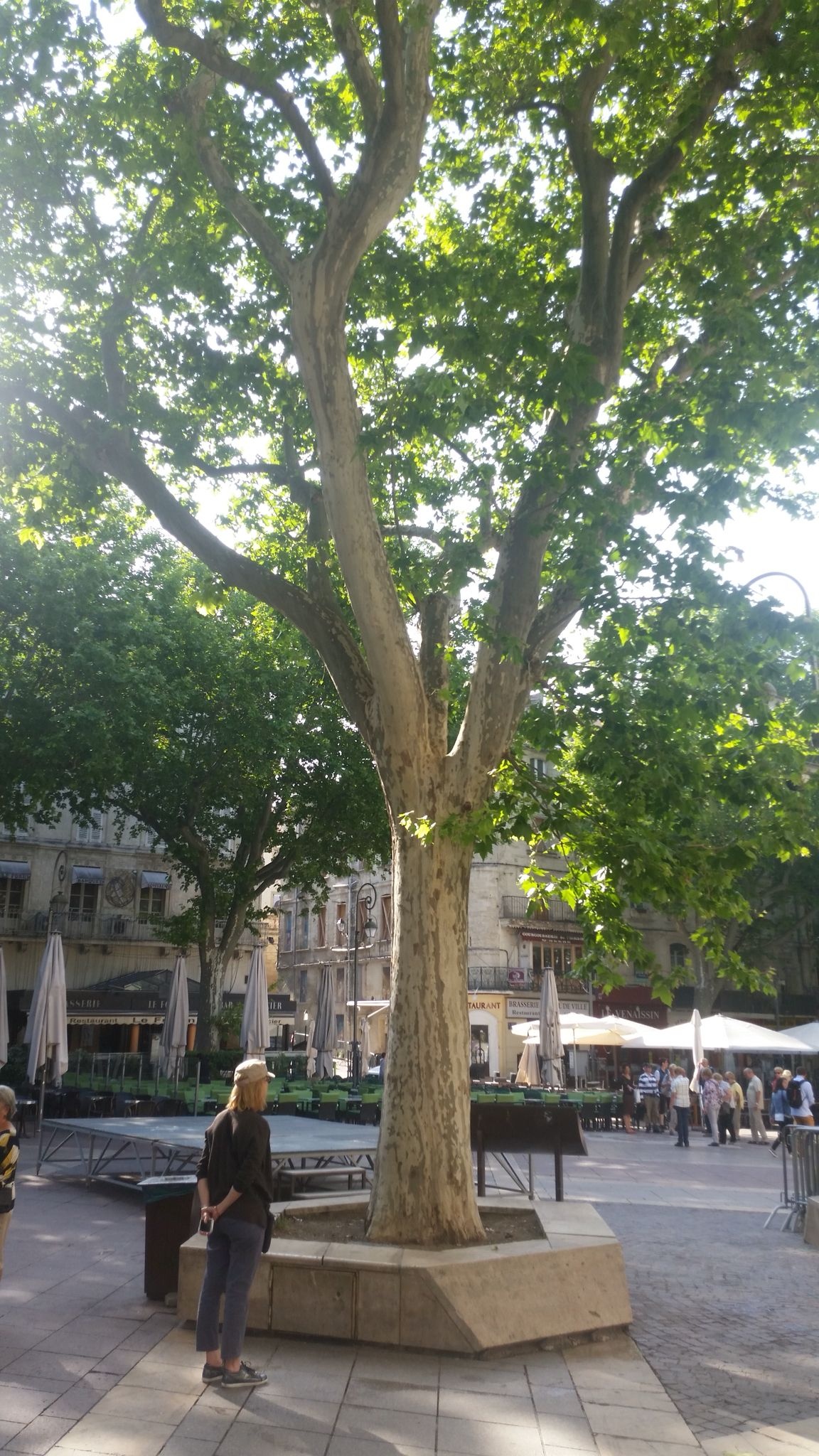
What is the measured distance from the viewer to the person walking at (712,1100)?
2144 cm

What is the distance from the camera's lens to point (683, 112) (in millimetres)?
7453

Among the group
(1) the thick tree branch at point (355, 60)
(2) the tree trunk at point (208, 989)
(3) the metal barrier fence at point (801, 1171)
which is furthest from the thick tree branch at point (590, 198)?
(2) the tree trunk at point (208, 989)

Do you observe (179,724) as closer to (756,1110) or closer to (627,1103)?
(627,1103)

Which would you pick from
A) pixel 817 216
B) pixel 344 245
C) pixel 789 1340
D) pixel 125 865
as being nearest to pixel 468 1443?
pixel 789 1340

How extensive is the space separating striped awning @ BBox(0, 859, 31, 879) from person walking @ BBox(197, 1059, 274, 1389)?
3086cm

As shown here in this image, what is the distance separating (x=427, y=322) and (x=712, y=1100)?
1779cm

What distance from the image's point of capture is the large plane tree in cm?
681

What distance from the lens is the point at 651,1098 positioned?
23.2 metres

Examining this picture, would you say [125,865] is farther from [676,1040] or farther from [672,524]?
[672,524]

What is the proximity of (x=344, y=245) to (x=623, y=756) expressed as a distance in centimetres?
398

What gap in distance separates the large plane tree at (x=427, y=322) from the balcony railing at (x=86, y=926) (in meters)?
24.8

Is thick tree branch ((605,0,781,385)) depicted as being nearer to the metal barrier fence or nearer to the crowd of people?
the metal barrier fence

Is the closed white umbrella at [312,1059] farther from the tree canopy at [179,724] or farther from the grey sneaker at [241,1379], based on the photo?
the grey sneaker at [241,1379]

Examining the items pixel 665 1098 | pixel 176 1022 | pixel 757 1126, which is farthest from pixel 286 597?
pixel 665 1098
